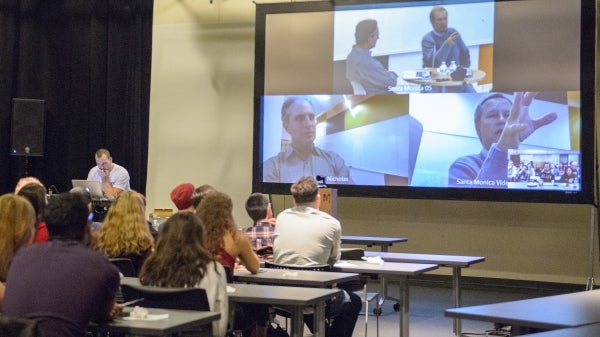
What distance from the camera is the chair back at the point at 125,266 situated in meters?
4.61

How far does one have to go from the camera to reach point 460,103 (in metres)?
9.03

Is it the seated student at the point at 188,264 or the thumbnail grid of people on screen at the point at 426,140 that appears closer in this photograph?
the seated student at the point at 188,264

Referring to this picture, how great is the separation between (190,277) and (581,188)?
5731 mm

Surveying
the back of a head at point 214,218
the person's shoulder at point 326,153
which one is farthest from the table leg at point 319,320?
the person's shoulder at point 326,153

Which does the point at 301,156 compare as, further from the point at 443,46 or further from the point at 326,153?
the point at 443,46

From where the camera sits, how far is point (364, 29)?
31.3 ft

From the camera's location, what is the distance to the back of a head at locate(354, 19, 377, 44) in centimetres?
950

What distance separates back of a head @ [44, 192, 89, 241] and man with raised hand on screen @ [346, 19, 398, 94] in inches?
257

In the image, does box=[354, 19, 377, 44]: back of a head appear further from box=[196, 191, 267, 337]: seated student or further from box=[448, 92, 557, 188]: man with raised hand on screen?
box=[196, 191, 267, 337]: seated student

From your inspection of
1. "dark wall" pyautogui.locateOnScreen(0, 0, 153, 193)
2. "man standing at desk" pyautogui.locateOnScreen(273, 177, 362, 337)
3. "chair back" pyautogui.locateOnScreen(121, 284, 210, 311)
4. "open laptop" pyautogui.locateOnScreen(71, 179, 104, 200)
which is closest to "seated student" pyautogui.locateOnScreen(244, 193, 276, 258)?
"man standing at desk" pyautogui.locateOnScreen(273, 177, 362, 337)

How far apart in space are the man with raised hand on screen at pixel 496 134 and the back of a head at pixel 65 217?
628 centimetres

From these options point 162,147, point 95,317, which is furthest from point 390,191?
point 95,317

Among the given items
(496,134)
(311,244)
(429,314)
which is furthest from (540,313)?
(496,134)

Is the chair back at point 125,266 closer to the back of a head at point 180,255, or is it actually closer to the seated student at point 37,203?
the seated student at point 37,203
